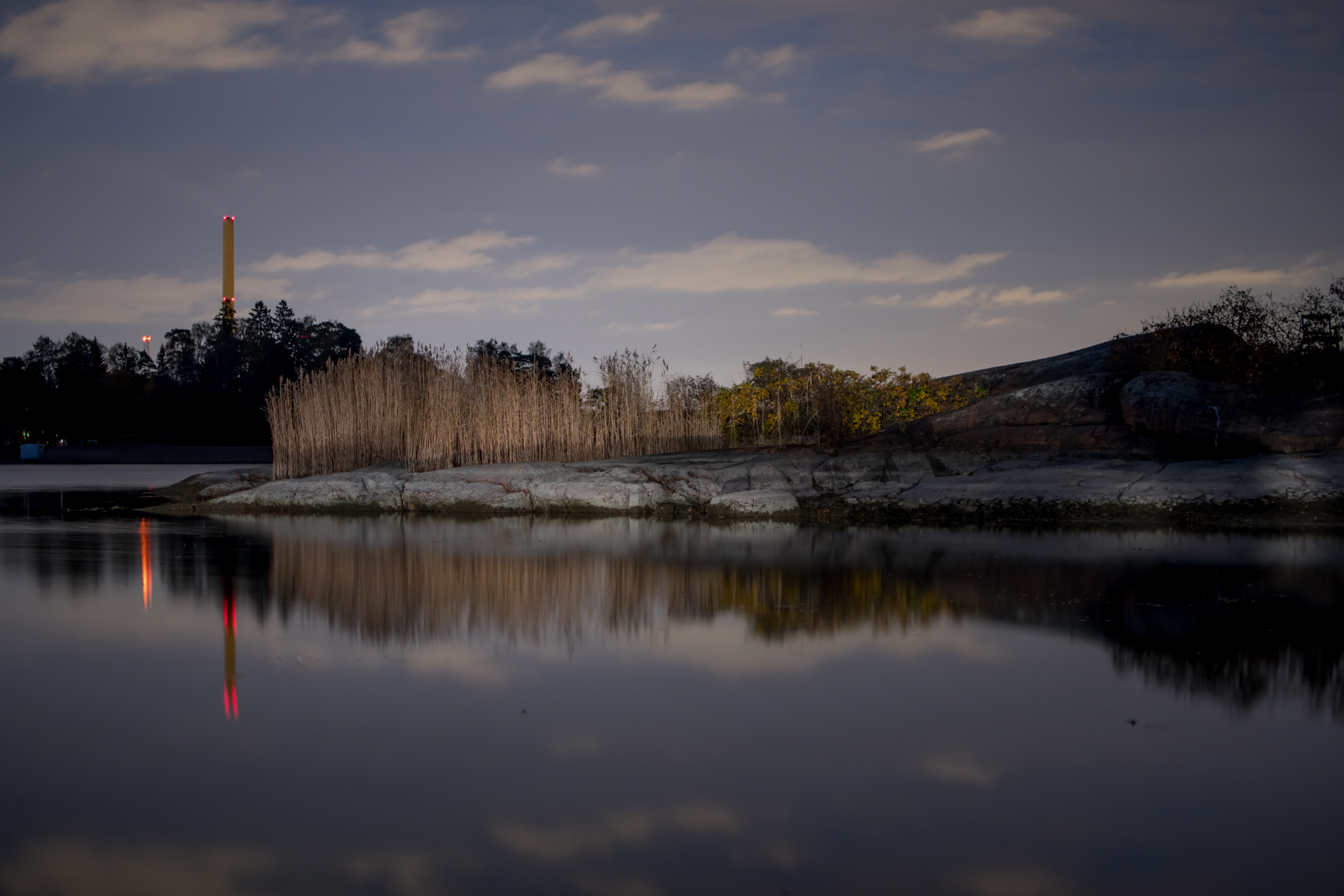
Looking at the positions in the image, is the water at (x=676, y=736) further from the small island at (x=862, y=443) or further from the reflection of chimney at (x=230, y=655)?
the small island at (x=862, y=443)

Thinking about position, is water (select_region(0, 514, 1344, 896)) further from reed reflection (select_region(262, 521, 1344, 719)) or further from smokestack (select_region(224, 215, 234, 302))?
smokestack (select_region(224, 215, 234, 302))

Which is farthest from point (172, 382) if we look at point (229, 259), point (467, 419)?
point (467, 419)

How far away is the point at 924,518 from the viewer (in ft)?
38.5

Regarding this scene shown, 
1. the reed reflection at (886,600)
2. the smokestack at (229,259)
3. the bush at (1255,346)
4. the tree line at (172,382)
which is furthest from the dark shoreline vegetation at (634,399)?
the smokestack at (229,259)

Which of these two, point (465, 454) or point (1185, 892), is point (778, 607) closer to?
point (1185, 892)

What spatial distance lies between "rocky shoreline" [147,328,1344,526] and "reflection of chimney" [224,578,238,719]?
6.72 meters

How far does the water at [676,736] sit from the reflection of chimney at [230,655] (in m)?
0.04

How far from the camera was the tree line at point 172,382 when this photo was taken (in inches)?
1660

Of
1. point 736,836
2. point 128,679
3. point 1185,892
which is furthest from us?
point 128,679

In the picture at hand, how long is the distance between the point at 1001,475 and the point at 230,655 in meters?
9.69

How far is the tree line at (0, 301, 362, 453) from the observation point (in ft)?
138

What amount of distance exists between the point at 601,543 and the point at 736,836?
22.8 feet

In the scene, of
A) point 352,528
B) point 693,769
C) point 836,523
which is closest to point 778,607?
point 693,769

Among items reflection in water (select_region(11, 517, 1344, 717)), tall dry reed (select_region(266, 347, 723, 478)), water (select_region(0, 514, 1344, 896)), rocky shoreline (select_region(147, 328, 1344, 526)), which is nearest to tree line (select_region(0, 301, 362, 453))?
tall dry reed (select_region(266, 347, 723, 478))
